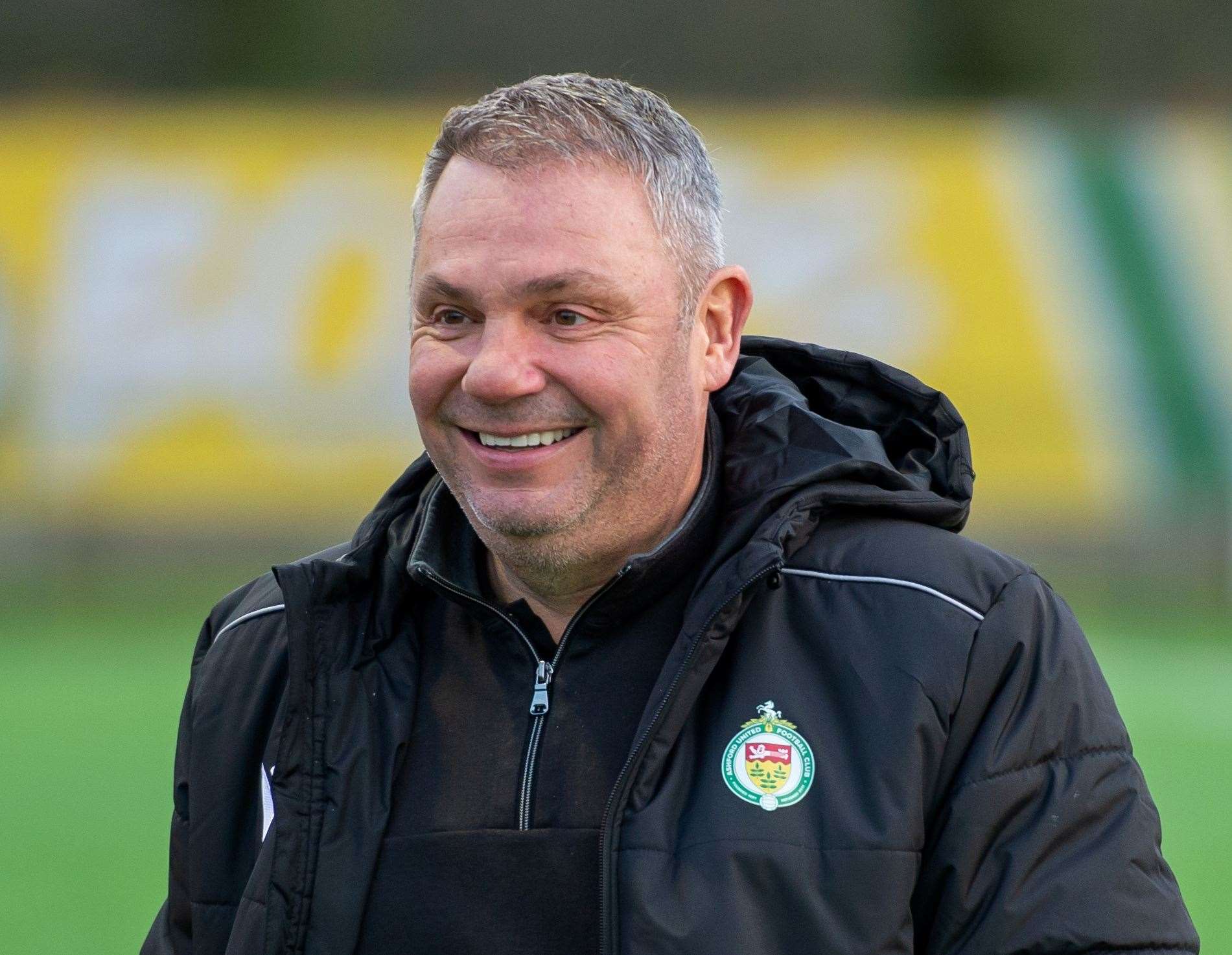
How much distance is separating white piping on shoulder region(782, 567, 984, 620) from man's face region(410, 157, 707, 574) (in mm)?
209

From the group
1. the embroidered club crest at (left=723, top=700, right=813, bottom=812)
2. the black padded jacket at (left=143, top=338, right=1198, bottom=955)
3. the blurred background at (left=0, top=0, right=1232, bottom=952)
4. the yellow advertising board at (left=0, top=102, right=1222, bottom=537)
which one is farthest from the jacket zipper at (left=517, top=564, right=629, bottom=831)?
the yellow advertising board at (left=0, top=102, right=1222, bottom=537)

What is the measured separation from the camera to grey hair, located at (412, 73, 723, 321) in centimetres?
199

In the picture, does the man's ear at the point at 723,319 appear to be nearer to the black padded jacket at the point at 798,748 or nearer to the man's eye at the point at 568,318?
the black padded jacket at the point at 798,748

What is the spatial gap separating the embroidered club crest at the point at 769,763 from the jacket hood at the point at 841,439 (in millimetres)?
274

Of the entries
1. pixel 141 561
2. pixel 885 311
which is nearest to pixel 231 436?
pixel 141 561

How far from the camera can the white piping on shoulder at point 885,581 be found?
1.89 m

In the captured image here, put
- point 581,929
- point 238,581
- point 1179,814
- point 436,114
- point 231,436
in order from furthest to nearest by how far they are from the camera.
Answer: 1. point 436,114
2. point 231,436
3. point 238,581
4. point 1179,814
5. point 581,929

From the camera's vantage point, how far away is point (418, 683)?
2.06 m

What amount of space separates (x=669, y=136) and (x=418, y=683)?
29.7 inches

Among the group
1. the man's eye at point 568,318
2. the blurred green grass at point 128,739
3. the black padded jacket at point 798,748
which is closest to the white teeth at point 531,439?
the man's eye at point 568,318

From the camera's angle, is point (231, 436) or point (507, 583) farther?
point (231, 436)

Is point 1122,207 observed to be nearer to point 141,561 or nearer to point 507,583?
point 141,561

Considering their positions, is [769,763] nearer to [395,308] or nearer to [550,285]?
[550,285]

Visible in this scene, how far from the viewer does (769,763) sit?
6.00 ft
